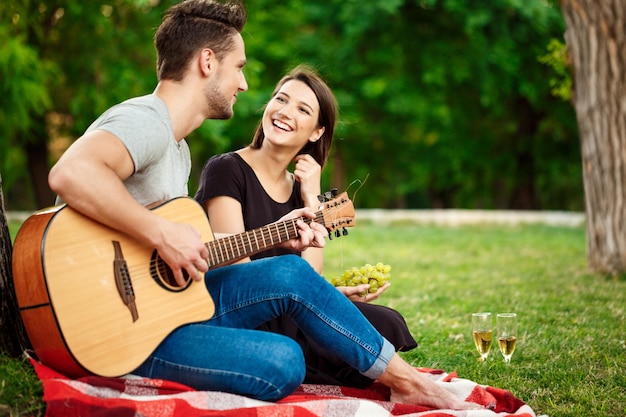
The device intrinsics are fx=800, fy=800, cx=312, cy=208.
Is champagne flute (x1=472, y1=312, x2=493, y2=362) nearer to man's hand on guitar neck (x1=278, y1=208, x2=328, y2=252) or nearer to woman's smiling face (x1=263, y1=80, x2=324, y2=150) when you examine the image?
man's hand on guitar neck (x1=278, y1=208, x2=328, y2=252)

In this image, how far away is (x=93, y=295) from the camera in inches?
118

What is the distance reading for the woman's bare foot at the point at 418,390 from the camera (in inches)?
138

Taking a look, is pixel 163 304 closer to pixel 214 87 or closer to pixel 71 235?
pixel 71 235

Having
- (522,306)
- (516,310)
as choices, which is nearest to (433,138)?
(522,306)

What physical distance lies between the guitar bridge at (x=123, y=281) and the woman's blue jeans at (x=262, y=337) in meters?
0.22

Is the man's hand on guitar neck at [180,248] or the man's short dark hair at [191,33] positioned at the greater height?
the man's short dark hair at [191,33]

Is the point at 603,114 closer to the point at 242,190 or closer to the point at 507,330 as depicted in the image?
the point at 507,330

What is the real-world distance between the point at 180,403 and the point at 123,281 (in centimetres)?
52

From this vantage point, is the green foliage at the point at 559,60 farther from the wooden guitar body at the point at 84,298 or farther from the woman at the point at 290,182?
the wooden guitar body at the point at 84,298

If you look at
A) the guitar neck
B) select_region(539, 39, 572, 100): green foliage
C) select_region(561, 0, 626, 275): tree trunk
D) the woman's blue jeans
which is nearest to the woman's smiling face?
the guitar neck

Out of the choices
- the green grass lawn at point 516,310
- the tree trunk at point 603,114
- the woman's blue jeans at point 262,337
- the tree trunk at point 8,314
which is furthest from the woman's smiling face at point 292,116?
the tree trunk at point 603,114

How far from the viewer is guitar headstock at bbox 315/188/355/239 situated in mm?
3824

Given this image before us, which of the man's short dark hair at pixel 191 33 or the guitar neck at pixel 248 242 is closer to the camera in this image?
the guitar neck at pixel 248 242

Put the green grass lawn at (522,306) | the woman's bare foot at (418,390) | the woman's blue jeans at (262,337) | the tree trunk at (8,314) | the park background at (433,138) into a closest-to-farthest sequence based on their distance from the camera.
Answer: the woman's blue jeans at (262,337) < the tree trunk at (8,314) < the woman's bare foot at (418,390) < the green grass lawn at (522,306) < the park background at (433,138)
